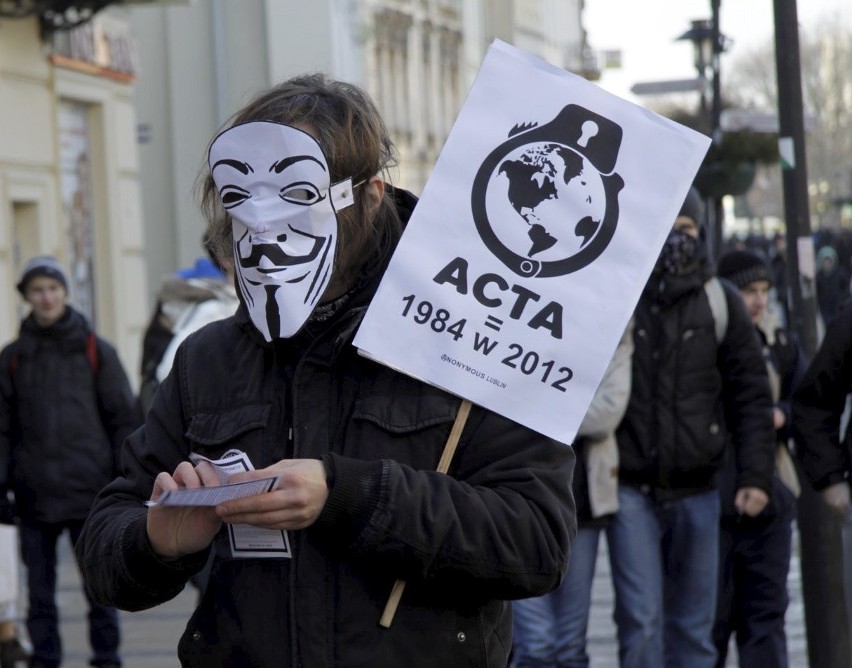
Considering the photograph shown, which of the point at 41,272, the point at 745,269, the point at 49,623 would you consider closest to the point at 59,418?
the point at 41,272

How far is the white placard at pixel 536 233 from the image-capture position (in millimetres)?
2645

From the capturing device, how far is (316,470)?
7.78 feet

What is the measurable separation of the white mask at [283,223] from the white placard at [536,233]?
122mm

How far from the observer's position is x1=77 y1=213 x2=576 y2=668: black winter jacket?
2412 millimetres

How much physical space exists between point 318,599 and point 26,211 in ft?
38.5

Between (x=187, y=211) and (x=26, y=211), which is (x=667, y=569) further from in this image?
(x=187, y=211)

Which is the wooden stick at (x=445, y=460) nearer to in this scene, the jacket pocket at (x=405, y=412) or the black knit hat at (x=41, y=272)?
the jacket pocket at (x=405, y=412)

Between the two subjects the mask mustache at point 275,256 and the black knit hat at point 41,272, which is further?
the black knit hat at point 41,272

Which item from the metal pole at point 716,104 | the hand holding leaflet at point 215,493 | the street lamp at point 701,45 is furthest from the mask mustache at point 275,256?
the street lamp at point 701,45

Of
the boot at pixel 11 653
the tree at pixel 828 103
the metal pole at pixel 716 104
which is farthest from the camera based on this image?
the tree at pixel 828 103

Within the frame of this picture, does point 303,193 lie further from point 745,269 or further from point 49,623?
point 49,623

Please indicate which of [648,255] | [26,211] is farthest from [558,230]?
[26,211]

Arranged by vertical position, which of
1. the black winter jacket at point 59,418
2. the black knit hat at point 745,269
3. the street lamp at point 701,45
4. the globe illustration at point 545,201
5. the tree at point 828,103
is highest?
the globe illustration at point 545,201

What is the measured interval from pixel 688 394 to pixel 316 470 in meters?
3.36
